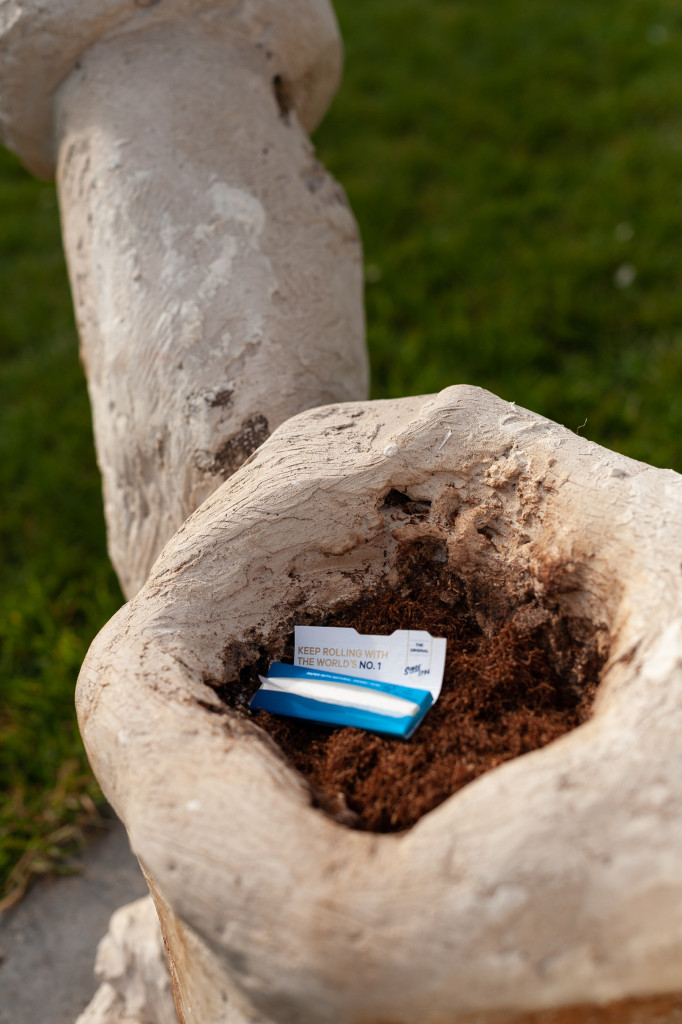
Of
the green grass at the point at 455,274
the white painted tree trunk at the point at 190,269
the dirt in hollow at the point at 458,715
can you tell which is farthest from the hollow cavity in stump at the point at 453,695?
the green grass at the point at 455,274

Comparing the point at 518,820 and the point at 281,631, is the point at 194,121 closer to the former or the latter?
the point at 281,631

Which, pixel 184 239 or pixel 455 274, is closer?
pixel 184 239

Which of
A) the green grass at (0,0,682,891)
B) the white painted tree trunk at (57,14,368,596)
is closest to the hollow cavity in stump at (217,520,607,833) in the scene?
the white painted tree trunk at (57,14,368,596)

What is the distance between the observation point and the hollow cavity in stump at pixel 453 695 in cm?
109

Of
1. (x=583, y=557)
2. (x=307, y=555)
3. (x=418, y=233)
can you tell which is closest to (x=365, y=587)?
(x=307, y=555)

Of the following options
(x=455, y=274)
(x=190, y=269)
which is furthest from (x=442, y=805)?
(x=455, y=274)

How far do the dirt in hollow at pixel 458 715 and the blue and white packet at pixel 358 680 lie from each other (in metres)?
0.02

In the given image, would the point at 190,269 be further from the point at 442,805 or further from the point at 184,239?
the point at 442,805

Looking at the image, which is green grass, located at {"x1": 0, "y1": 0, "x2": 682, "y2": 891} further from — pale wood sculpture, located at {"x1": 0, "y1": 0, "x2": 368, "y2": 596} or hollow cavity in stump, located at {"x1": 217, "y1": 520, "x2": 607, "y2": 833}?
hollow cavity in stump, located at {"x1": 217, "y1": 520, "x2": 607, "y2": 833}

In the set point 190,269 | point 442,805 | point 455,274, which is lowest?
point 455,274

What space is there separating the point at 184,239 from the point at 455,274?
196 centimetres

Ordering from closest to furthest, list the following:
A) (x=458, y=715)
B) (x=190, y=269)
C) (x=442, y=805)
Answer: (x=442, y=805), (x=458, y=715), (x=190, y=269)

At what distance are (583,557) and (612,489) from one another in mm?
101

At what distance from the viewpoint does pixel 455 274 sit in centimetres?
354
